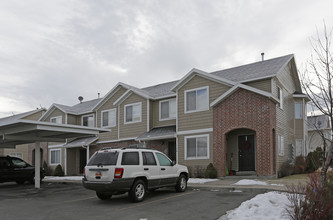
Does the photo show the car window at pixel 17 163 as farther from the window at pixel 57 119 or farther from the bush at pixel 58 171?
the window at pixel 57 119

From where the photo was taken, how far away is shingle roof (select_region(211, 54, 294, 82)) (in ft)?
62.0

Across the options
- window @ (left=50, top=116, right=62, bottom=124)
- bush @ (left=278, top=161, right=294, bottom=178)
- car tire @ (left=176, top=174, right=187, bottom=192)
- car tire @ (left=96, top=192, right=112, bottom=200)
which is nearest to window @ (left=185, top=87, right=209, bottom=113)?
bush @ (left=278, top=161, right=294, bottom=178)

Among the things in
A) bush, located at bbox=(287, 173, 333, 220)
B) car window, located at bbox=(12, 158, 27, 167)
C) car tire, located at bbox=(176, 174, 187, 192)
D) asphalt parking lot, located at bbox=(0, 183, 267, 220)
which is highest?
bush, located at bbox=(287, 173, 333, 220)

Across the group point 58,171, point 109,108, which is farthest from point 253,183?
point 58,171

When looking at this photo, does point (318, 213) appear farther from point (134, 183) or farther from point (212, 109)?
point (212, 109)

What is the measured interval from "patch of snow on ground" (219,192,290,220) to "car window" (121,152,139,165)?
368 centimetres

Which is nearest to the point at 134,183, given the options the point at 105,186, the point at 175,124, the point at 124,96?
the point at 105,186

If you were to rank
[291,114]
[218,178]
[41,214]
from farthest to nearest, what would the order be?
[291,114] < [218,178] < [41,214]

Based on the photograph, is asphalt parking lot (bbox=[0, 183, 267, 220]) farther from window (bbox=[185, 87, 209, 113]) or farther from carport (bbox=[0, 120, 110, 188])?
window (bbox=[185, 87, 209, 113])

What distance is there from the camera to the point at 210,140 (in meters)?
19.4

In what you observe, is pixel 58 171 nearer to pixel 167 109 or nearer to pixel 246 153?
pixel 167 109

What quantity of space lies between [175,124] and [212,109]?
148 inches

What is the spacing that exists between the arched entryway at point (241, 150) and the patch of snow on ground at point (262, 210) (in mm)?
9565

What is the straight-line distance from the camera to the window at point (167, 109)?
2269 cm
